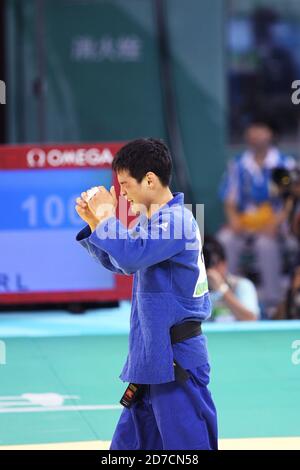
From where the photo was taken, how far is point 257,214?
1013 centimetres

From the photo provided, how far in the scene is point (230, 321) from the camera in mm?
7730

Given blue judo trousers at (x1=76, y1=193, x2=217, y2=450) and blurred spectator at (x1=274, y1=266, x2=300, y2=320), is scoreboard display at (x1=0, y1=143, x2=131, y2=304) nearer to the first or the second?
blurred spectator at (x1=274, y1=266, x2=300, y2=320)

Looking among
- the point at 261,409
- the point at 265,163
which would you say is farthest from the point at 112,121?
the point at 261,409

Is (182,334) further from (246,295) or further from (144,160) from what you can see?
(246,295)

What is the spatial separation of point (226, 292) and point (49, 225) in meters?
1.26

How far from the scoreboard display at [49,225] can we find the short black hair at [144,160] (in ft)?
9.90

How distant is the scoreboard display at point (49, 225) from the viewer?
760cm

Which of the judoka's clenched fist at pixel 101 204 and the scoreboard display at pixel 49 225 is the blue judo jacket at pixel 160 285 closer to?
the judoka's clenched fist at pixel 101 204

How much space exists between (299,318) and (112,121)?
3.74 m

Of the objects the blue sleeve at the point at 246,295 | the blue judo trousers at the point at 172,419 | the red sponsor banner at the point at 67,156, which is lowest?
the blue judo trousers at the point at 172,419

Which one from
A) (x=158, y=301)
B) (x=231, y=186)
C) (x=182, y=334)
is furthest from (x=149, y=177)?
(x=231, y=186)

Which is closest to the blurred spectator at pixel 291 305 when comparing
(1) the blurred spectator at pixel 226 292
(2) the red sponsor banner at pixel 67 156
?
(1) the blurred spectator at pixel 226 292
